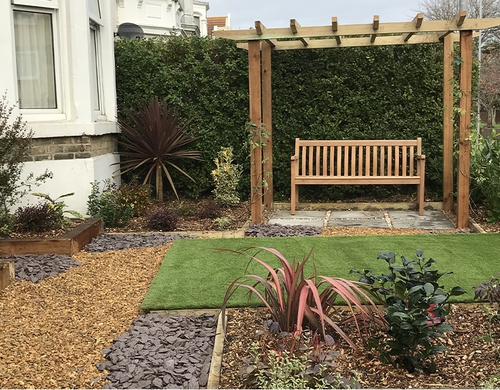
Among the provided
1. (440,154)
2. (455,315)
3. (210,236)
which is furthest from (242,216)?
(455,315)

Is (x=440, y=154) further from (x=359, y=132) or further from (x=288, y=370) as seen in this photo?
(x=288, y=370)

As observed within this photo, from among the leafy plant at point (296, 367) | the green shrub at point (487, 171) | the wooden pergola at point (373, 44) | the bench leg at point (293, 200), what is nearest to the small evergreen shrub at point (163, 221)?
the wooden pergola at point (373, 44)

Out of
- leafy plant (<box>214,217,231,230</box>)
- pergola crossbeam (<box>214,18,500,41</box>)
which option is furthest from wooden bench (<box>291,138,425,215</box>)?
pergola crossbeam (<box>214,18,500,41</box>)

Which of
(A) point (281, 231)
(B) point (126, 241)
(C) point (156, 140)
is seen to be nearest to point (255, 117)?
(A) point (281, 231)

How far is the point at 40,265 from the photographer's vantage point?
5207mm

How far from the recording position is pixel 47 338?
141 inches

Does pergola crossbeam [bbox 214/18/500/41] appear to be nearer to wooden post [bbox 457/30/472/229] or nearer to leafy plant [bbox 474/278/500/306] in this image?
wooden post [bbox 457/30/472/229]

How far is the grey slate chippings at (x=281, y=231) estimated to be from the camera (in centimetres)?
659

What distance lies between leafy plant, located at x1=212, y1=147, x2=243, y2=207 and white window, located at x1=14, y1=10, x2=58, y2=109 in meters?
2.32

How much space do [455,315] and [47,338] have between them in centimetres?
256

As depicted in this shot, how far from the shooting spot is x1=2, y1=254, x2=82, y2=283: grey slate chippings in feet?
16.2

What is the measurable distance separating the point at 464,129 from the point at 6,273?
5.11m

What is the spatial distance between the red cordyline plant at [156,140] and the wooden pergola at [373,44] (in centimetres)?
122

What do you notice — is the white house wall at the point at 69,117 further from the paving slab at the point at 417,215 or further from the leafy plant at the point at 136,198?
the paving slab at the point at 417,215
